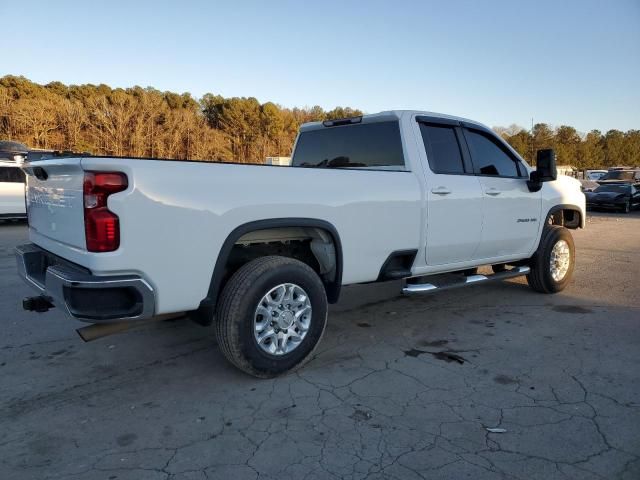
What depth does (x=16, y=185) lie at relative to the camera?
44.5 ft

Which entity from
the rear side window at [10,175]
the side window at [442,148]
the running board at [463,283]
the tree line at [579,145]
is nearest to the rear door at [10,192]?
the rear side window at [10,175]

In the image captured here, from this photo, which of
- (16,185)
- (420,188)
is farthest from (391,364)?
(16,185)

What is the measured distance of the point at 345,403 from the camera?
3.15 meters

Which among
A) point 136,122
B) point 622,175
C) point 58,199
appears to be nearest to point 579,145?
point 622,175

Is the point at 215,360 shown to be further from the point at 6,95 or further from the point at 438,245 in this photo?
the point at 6,95

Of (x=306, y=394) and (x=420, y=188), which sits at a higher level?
(x=420, y=188)

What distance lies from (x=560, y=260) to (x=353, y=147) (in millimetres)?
3191

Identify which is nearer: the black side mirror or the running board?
the running board

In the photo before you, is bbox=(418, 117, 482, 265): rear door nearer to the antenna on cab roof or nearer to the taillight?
the antenna on cab roof

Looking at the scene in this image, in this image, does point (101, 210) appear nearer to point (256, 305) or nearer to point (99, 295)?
point (99, 295)

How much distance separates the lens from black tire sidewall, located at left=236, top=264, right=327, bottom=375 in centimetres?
325

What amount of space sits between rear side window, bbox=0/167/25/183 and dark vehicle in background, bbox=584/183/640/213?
22.4 m

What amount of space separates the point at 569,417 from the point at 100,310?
2.90 m

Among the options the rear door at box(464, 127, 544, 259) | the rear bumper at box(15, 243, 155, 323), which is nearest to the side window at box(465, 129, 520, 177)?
the rear door at box(464, 127, 544, 259)
